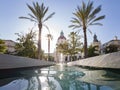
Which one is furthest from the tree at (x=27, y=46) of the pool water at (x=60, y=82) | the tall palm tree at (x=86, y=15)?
the pool water at (x=60, y=82)

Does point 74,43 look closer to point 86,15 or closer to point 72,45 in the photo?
point 72,45

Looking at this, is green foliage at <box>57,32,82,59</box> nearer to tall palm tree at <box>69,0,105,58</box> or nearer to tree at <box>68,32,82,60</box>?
tree at <box>68,32,82,60</box>

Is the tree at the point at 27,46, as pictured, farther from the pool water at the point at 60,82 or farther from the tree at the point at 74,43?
the pool water at the point at 60,82

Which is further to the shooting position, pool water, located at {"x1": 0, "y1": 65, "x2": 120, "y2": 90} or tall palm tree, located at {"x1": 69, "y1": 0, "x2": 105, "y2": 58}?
tall palm tree, located at {"x1": 69, "y1": 0, "x2": 105, "y2": 58}

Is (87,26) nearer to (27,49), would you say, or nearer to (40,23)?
(40,23)

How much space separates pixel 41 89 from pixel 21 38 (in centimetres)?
3435

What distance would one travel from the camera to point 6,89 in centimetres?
420

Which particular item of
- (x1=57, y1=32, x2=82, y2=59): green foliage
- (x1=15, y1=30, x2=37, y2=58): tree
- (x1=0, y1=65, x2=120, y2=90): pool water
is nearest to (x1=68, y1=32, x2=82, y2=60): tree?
(x1=57, y1=32, x2=82, y2=59): green foliage

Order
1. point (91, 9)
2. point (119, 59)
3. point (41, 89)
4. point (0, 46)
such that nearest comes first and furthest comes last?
point (41, 89)
point (119, 59)
point (91, 9)
point (0, 46)

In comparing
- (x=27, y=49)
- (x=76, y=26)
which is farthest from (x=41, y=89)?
(x=27, y=49)

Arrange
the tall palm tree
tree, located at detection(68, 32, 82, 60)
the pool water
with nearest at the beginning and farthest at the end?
the pool water
the tall palm tree
tree, located at detection(68, 32, 82, 60)

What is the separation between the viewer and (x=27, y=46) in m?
36.7

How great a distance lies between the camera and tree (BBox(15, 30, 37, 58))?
36634mm

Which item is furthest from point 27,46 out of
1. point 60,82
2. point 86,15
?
point 60,82
